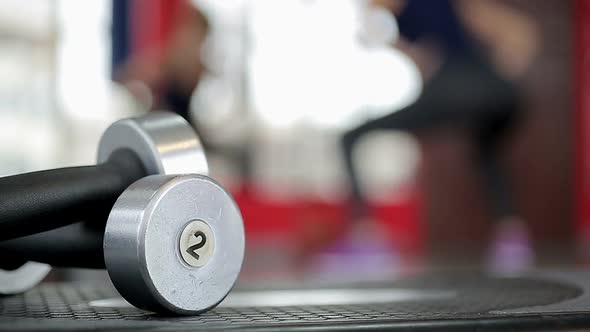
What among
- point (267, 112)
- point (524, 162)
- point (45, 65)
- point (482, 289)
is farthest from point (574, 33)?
point (482, 289)

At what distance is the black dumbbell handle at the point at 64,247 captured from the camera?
0.70m

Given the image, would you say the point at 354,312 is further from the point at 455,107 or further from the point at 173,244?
the point at 455,107

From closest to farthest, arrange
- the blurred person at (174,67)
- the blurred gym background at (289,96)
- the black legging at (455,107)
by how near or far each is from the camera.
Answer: the black legging at (455,107) → the blurred person at (174,67) → the blurred gym background at (289,96)

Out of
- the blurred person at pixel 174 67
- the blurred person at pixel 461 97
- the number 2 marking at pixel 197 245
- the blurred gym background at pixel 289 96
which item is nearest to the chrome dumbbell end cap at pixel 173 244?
the number 2 marking at pixel 197 245

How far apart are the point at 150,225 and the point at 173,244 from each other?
0.03m

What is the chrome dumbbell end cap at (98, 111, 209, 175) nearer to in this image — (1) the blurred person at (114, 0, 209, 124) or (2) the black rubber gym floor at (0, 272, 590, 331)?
(2) the black rubber gym floor at (0, 272, 590, 331)

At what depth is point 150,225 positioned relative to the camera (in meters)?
0.59

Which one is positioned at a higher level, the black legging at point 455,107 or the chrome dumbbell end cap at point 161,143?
the black legging at point 455,107

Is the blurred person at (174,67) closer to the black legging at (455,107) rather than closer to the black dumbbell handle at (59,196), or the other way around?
the black legging at (455,107)

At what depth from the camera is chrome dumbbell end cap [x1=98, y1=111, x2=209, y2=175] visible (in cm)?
71

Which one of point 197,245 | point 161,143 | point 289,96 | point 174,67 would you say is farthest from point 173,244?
point 289,96

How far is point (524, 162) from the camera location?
14.7 ft

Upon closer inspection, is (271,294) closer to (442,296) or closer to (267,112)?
(442,296)

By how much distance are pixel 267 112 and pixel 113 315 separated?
4.02m
